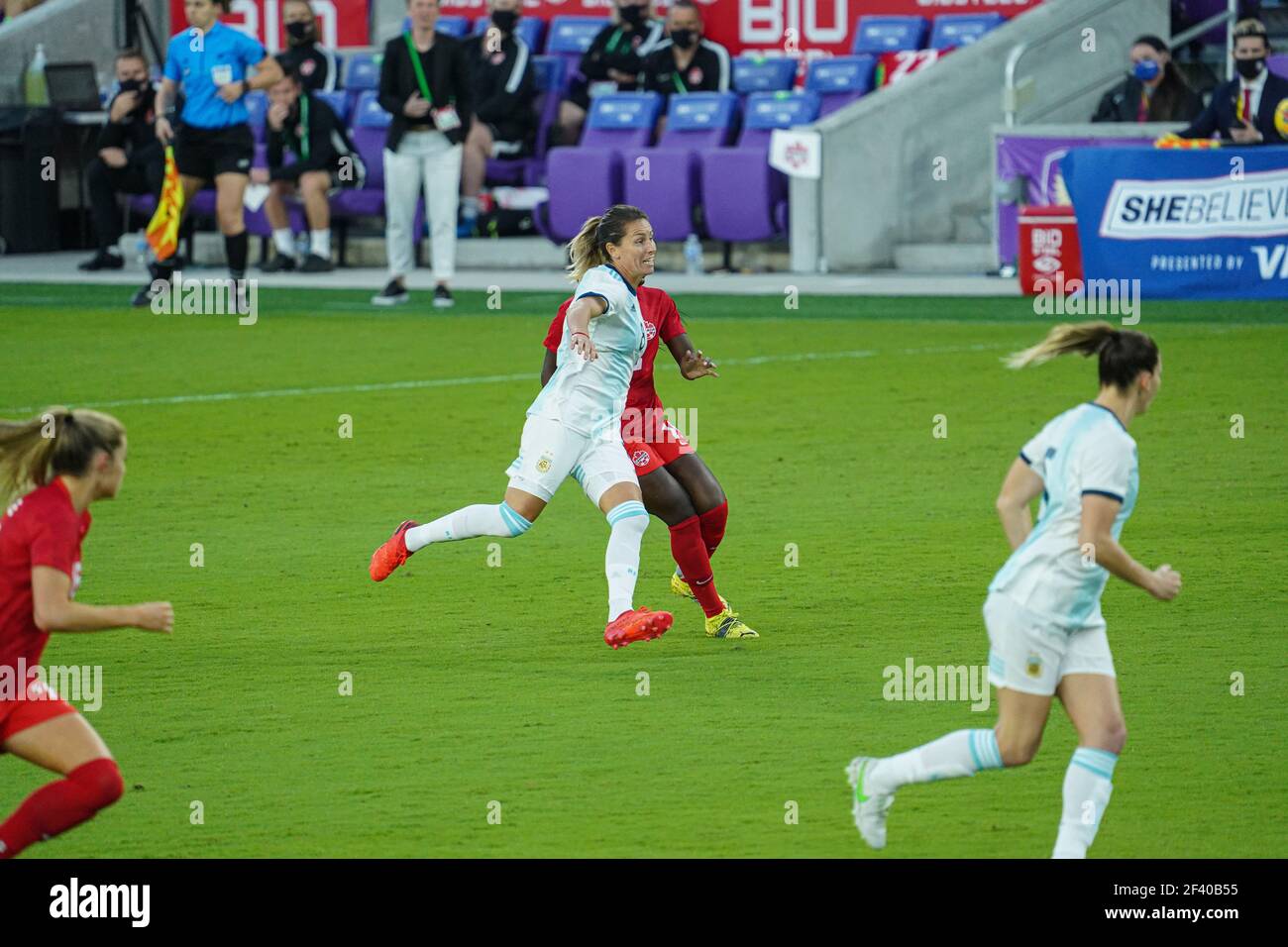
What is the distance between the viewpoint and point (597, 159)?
2280 centimetres

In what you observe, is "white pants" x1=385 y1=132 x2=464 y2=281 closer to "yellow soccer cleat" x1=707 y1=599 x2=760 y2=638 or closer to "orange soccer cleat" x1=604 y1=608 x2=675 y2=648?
"yellow soccer cleat" x1=707 y1=599 x2=760 y2=638

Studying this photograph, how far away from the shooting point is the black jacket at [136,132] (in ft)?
76.3

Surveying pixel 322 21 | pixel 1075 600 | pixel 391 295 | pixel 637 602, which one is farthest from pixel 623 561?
pixel 322 21

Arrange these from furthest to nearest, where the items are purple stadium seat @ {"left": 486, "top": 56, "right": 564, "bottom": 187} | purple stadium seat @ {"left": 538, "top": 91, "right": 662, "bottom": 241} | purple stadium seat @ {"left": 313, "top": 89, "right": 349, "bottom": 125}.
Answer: purple stadium seat @ {"left": 313, "top": 89, "right": 349, "bottom": 125} < purple stadium seat @ {"left": 486, "top": 56, "right": 564, "bottom": 187} < purple stadium seat @ {"left": 538, "top": 91, "right": 662, "bottom": 241}

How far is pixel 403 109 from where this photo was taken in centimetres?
1931

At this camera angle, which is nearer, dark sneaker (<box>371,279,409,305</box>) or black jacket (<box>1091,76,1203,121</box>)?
dark sneaker (<box>371,279,409,305</box>)

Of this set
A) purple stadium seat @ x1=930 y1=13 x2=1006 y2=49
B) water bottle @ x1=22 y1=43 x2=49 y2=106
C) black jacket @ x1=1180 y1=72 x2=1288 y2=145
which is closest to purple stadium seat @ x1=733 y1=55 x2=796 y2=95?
purple stadium seat @ x1=930 y1=13 x2=1006 y2=49

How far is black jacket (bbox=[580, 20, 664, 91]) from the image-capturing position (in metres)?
24.1

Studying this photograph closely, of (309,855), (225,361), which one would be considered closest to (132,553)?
(309,855)

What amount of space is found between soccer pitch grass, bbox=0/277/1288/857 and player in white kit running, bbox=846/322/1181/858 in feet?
1.61

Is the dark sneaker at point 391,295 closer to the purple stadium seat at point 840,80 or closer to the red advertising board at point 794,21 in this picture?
the purple stadium seat at point 840,80

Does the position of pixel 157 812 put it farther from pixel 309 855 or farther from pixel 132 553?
pixel 132 553

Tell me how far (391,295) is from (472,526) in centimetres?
1183

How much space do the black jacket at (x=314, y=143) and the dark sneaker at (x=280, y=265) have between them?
3.32ft
